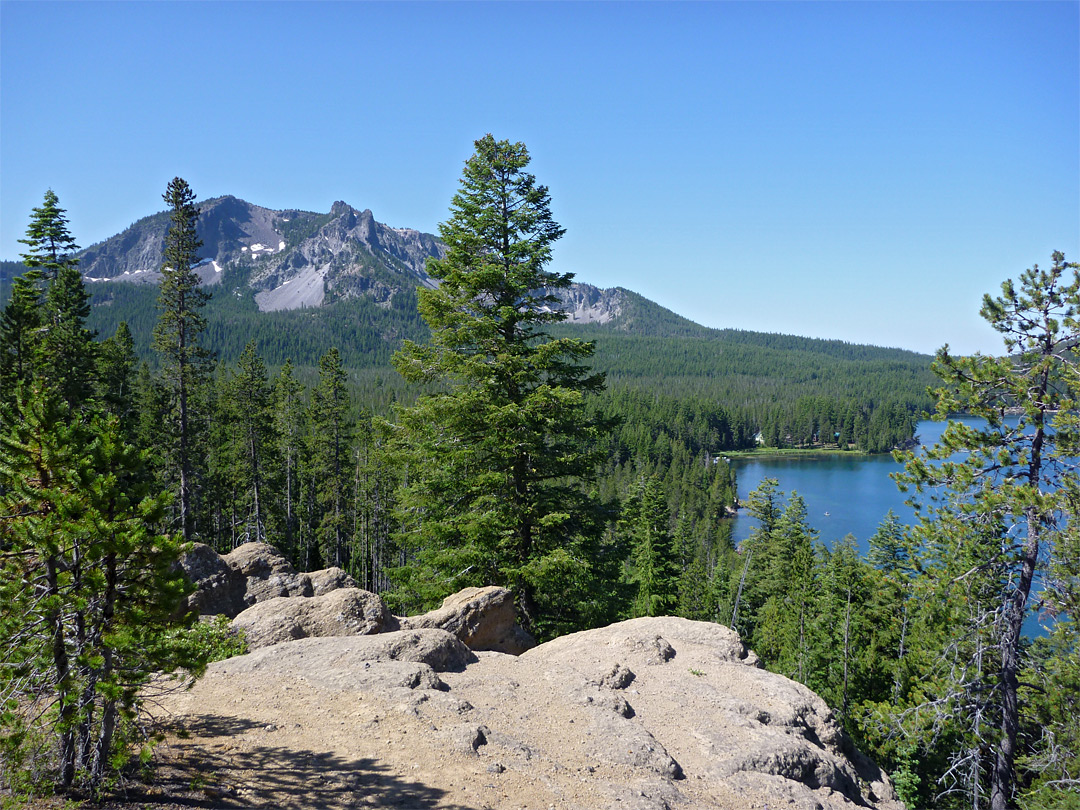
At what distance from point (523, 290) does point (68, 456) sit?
1049 centimetres

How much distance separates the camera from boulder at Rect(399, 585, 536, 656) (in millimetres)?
12938

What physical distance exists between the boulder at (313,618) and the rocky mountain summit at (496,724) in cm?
4

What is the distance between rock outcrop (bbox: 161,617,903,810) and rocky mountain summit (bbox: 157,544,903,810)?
0.03 metres

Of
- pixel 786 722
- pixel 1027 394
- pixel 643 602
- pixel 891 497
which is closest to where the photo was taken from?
pixel 786 722

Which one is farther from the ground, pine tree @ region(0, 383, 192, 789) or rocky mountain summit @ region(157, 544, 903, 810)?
pine tree @ region(0, 383, 192, 789)

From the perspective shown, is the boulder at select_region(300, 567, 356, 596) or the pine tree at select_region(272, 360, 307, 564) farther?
the pine tree at select_region(272, 360, 307, 564)

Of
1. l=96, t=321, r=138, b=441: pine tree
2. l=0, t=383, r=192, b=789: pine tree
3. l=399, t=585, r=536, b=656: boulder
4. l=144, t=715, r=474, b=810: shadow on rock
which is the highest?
l=96, t=321, r=138, b=441: pine tree

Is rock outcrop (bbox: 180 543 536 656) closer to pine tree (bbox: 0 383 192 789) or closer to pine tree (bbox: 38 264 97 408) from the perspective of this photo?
pine tree (bbox: 0 383 192 789)

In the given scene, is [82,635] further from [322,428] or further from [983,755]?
[322,428]

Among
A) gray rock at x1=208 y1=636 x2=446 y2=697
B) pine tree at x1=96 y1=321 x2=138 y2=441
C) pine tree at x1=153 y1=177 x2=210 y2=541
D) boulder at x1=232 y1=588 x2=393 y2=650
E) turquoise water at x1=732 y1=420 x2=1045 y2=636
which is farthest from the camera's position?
turquoise water at x1=732 y1=420 x2=1045 y2=636

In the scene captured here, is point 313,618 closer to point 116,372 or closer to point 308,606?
point 308,606

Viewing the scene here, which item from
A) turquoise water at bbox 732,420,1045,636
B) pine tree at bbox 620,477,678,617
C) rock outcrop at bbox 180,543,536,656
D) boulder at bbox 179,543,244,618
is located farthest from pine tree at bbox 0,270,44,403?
turquoise water at bbox 732,420,1045,636

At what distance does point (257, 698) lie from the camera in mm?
8672

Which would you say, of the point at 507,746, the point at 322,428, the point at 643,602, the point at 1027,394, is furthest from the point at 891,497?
the point at 507,746
